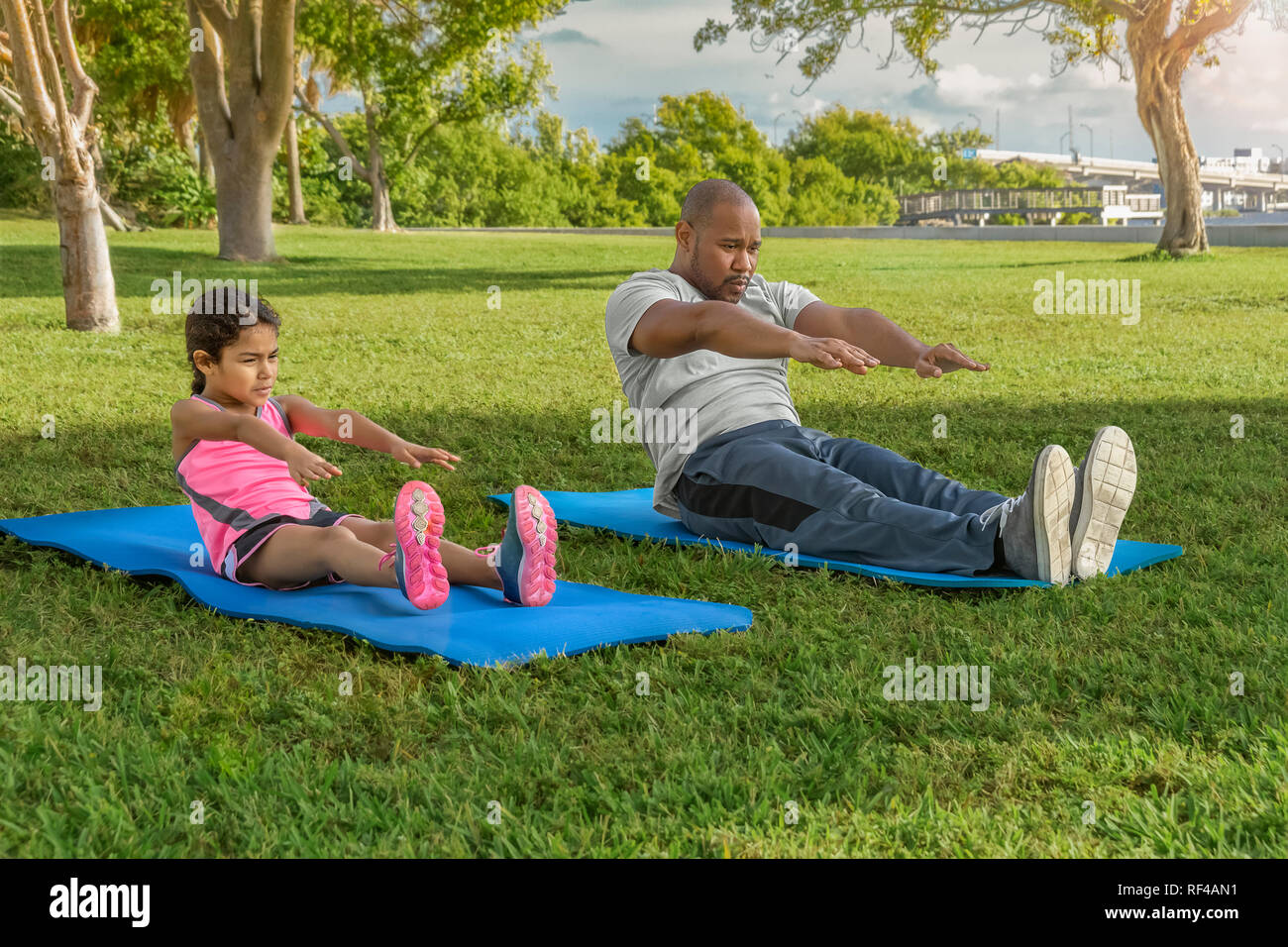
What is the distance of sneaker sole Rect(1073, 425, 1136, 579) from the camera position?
13.0 feet

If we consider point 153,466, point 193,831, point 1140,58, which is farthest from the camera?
point 1140,58

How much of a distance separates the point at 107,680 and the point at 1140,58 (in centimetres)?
2268

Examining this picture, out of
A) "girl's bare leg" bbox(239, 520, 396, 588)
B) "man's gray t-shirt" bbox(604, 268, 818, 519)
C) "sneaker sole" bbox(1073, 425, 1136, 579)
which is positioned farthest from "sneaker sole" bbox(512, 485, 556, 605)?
"sneaker sole" bbox(1073, 425, 1136, 579)

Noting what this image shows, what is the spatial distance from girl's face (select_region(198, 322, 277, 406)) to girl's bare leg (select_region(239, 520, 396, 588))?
1.67 ft

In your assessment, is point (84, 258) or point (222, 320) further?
point (84, 258)

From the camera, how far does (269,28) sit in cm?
1814

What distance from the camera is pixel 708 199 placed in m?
4.79

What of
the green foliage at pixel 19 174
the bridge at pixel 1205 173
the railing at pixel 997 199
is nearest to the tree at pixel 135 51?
the green foliage at pixel 19 174

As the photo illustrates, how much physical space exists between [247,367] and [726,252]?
1.90 meters

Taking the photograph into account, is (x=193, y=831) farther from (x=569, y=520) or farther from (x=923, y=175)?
(x=923, y=175)

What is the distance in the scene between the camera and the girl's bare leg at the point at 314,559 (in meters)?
3.90

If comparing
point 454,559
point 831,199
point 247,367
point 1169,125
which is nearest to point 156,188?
point 1169,125

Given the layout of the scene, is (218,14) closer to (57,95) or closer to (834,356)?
(57,95)
